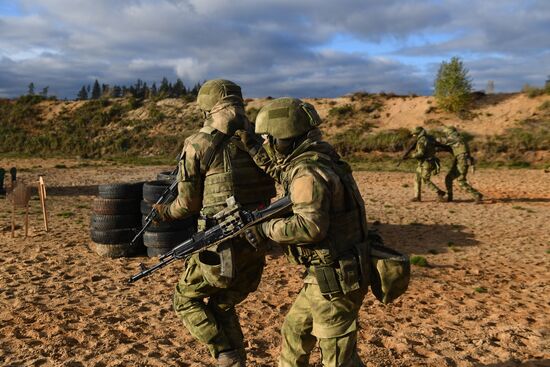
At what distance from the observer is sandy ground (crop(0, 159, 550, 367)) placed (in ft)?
16.1

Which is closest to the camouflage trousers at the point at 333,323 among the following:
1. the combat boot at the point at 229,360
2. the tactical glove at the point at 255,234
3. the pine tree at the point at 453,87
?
the tactical glove at the point at 255,234

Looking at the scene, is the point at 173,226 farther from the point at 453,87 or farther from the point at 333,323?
the point at 453,87

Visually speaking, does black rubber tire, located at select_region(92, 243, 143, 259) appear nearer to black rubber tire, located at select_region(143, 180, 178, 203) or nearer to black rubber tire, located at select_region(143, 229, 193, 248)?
black rubber tire, located at select_region(143, 229, 193, 248)

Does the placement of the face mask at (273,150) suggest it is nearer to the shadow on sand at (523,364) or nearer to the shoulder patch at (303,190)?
the shoulder patch at (303,190)

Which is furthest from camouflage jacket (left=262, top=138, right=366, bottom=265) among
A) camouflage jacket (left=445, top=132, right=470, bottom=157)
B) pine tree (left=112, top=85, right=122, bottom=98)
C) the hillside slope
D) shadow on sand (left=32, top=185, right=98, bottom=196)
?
pine tree (left=112, top=85, right=122, bottom=98)

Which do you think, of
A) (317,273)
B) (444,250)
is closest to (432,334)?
(317,273)

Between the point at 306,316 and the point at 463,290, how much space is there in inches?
171

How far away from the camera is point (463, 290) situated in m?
6.96

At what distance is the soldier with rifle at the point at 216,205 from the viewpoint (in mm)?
3965

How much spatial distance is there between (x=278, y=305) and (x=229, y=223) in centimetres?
298

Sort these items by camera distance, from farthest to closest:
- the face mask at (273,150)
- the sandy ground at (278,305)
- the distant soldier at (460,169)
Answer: the distant soldier at (460,169) < the sandy ground at (278,305) < the face mask at (273,150)

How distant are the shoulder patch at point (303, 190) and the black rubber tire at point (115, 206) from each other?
233 inches

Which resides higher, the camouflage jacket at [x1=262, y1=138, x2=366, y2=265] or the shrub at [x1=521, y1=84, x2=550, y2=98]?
the shrub at [x1=521, y1=84, x2=550, y2=98]

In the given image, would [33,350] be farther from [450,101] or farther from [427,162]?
[450,101]
